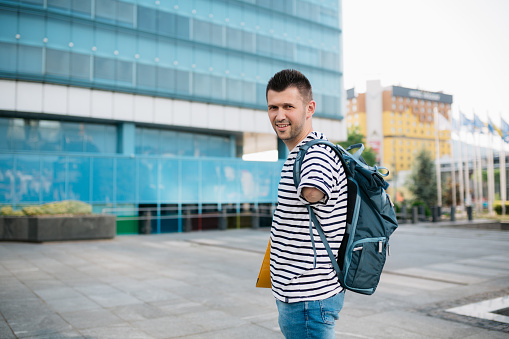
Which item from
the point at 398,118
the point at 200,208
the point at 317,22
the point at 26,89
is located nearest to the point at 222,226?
the point at 200,208

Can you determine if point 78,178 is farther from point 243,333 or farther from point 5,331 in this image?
point 243,333

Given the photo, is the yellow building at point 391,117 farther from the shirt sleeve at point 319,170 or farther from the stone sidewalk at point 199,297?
the shirt sleeve at point 319,170

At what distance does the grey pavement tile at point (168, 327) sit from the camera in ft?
15.9

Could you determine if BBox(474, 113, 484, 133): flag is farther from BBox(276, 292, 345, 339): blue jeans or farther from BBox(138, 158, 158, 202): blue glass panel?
BBox(276, 292, 345, 339): blue jeans

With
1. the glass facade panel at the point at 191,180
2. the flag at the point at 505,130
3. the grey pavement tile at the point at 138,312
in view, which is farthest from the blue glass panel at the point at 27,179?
the flag at the point at 505,130

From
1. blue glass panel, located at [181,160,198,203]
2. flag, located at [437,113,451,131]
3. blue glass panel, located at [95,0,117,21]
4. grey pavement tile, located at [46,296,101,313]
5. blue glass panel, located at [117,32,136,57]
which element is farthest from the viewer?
flag, located at [437,113,451,131]

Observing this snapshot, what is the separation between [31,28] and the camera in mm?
23219

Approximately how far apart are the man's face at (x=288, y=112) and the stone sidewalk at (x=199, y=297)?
11.0 feet

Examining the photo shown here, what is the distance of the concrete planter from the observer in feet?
49.6

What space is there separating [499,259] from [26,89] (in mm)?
23594

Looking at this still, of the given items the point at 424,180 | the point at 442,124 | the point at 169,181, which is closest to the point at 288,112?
the point at 169,181

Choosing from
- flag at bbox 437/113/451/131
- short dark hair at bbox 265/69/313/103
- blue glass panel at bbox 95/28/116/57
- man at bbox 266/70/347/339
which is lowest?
man at bbox 266/70/347/339

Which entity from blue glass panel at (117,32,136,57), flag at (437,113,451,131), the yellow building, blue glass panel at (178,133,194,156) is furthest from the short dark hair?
the yellow building

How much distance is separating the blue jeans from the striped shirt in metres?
0.04
